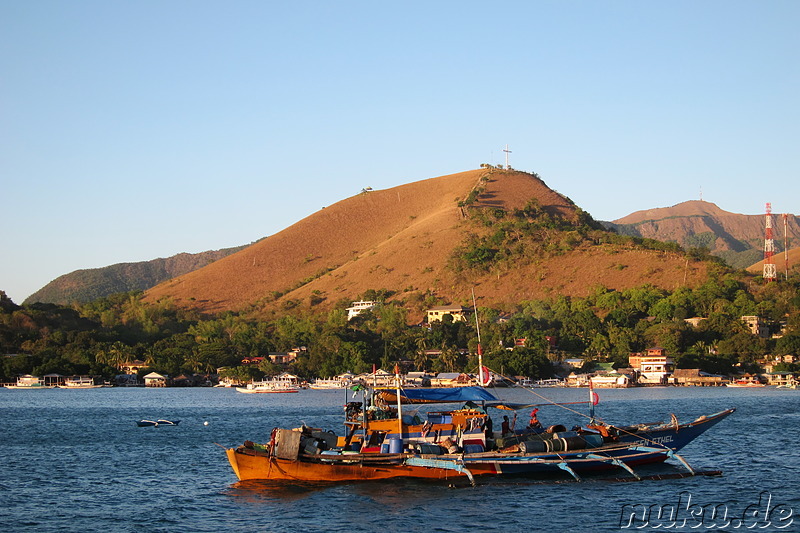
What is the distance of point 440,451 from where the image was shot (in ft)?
132

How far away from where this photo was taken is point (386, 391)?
151ft

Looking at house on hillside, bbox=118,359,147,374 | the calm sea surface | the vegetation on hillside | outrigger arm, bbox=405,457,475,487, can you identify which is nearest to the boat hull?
outrigger arm, bbox=405,457,475,487

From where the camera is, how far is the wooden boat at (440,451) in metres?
39.5

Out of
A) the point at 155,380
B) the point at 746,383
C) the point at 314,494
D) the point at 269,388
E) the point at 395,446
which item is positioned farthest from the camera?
the point at 155,380

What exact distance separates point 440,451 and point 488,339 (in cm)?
11920

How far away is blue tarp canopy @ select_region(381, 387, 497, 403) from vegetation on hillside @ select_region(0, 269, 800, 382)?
94101 millimetres

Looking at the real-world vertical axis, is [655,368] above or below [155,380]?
below

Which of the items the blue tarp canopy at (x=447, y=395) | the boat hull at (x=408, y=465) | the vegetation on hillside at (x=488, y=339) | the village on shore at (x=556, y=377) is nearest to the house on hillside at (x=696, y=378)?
the village on shore at (x=556, y=377)

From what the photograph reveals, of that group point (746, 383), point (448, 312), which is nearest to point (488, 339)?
point (448, 312)

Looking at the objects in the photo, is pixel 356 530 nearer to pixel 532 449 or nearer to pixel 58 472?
pixel 532 449

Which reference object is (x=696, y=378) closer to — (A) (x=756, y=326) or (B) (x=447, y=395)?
(A) (x=756, y=326)

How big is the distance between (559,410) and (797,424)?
26.0m

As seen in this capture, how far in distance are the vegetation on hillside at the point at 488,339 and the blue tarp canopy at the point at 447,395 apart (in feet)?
309

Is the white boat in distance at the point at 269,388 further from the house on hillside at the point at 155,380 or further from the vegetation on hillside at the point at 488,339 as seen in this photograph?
the house on hillside at the point at 155,380
